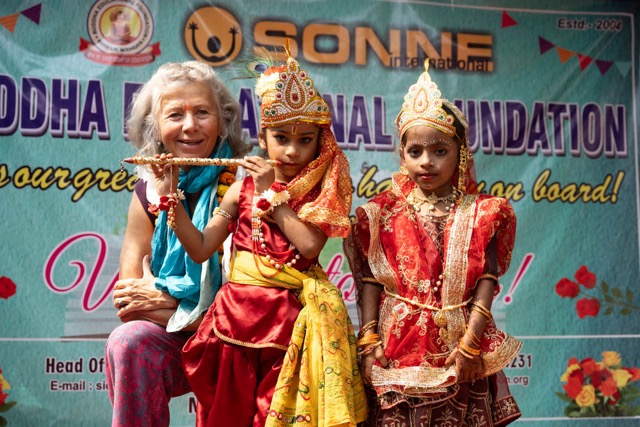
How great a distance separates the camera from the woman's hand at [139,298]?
3885mm

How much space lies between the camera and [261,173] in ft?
11.2

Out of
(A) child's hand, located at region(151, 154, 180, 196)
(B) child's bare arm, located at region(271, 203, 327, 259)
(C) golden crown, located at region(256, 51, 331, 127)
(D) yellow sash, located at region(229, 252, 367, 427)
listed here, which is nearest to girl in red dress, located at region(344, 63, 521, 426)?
(D) yellow sash, located at region(229, 252, 367, 427)

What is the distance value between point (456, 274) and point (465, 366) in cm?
35

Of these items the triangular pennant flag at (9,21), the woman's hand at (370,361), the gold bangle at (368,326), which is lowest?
the woman's hand at (370,361)

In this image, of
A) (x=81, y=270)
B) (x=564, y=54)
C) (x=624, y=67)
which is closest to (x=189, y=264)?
(x=81, y=270)

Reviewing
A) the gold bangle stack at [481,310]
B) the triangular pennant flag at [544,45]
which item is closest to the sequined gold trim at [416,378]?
the gold bangle stack at [481,310]

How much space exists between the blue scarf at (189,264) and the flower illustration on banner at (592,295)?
2.56 meters

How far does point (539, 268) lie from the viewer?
5598 millimetres

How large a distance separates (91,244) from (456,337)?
252 cm

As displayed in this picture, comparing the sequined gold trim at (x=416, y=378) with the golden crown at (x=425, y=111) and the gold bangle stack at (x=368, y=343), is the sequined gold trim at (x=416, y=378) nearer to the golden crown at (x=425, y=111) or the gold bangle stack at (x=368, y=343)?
the gold bangle stack at (x=368, y=343)

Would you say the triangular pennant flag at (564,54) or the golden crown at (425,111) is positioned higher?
the triangular pennant flag at (564,54)

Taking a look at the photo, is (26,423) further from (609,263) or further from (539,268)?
(609,263)

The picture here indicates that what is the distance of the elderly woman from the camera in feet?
12.3

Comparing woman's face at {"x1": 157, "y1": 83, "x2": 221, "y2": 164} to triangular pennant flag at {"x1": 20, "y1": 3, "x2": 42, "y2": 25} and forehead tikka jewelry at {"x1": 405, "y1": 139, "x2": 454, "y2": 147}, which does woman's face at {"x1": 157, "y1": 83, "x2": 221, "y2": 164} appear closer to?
forehead tikka jewelry at {"x1": 405, "y1": 139, "x2": 454, "y2": 147}
